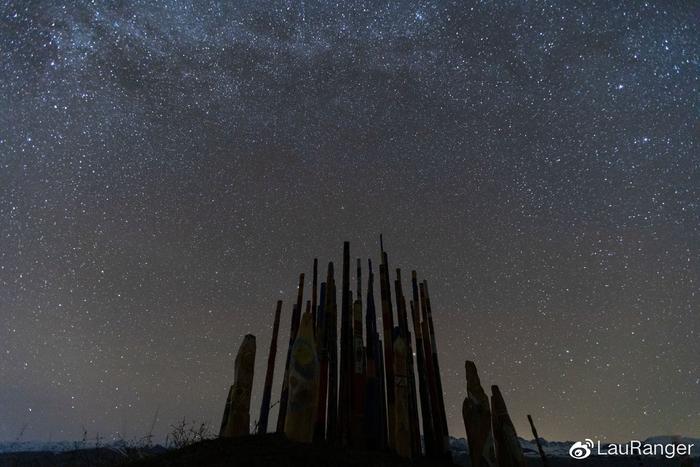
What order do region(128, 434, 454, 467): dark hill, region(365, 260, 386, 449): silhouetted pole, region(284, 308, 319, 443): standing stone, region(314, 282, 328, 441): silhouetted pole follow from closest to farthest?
region(128, 434, 454, 467): dark hill, region(284, 308, 319, 443): standing stone, region(314, 282, 328, 441): silhouetted pole, region(365, 260, 386, 449): silhouetted pole

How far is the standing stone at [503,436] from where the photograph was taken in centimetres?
845

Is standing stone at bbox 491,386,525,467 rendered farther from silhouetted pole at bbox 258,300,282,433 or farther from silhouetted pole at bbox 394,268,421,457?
silhouetted pole at bbox 258,300,282,433

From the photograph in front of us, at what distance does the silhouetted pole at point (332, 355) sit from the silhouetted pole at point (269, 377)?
5.23ft

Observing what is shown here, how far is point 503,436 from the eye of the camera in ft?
28.4

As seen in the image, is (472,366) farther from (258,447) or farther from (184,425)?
(184,425)

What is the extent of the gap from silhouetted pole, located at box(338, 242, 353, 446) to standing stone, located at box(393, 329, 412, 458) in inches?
33.6

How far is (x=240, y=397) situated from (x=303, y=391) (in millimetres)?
1340

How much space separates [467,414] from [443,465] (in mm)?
1033

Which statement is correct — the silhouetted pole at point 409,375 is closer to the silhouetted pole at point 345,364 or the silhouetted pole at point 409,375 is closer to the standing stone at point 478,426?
the standing stone at point 478,426

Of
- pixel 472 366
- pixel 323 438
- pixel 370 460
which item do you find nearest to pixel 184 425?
pixel 323 438

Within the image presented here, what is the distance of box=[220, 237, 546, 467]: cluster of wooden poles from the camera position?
7699 mm

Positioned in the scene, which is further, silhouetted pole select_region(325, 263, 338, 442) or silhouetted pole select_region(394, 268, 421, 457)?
silhouetted pole select_region(394, 268, 421, 457)

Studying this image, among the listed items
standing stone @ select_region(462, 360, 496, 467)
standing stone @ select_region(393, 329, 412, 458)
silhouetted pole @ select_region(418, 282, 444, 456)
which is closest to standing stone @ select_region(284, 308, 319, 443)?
standing stone @ select_region(393, 329, 412, 458)

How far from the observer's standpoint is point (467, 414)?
29.6 feet
